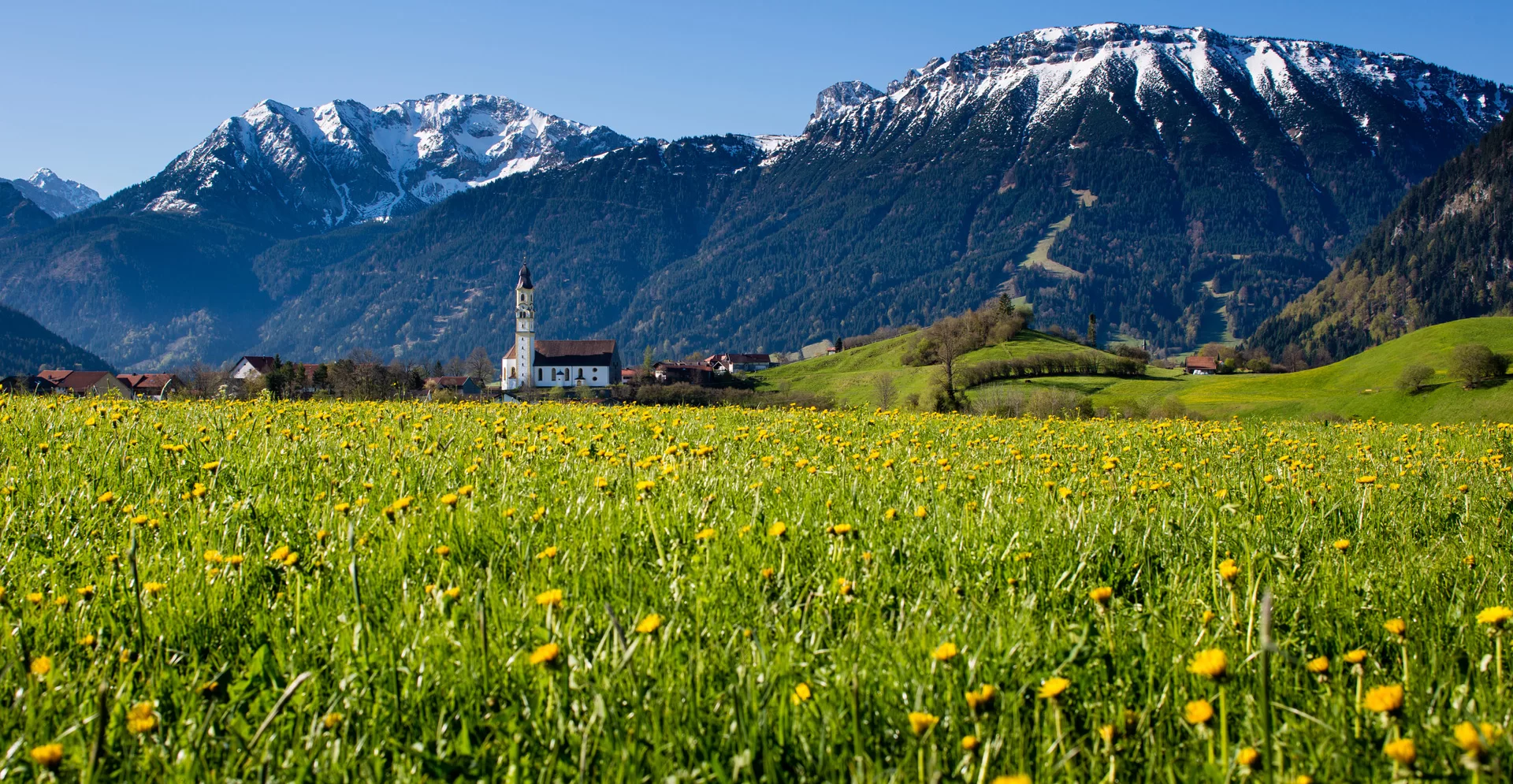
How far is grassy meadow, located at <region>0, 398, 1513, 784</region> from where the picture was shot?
2031mm

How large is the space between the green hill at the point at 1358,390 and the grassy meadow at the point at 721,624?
5655 cm

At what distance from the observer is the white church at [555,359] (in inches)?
6964

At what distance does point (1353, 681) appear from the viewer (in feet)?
8.70

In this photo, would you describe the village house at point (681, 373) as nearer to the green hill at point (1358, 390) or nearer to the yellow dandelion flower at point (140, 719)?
the green hill at point (1358, 390)

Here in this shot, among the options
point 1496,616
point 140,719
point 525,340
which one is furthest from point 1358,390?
point 525,340

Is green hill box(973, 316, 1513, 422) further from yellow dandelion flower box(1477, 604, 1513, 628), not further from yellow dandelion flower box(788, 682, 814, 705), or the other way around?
yellow dandelion flower box(788, 682, 814, 705)

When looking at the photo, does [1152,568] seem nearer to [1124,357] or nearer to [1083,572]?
[1083,572]

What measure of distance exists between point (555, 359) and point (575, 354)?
460cm

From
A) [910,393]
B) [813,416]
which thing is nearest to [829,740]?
[813,416]

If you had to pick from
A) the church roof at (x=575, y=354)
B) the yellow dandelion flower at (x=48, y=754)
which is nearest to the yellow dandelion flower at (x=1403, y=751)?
the yellow dandelion flower at (x=48, y=754)

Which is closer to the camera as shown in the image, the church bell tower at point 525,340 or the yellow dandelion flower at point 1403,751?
the yellow dandelion flower at point 1403,751

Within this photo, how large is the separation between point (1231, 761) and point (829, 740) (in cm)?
95

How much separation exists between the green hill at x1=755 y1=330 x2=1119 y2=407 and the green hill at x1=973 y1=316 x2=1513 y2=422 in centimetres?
1279

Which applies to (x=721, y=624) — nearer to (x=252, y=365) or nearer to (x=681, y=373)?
(x=681, y=373)
